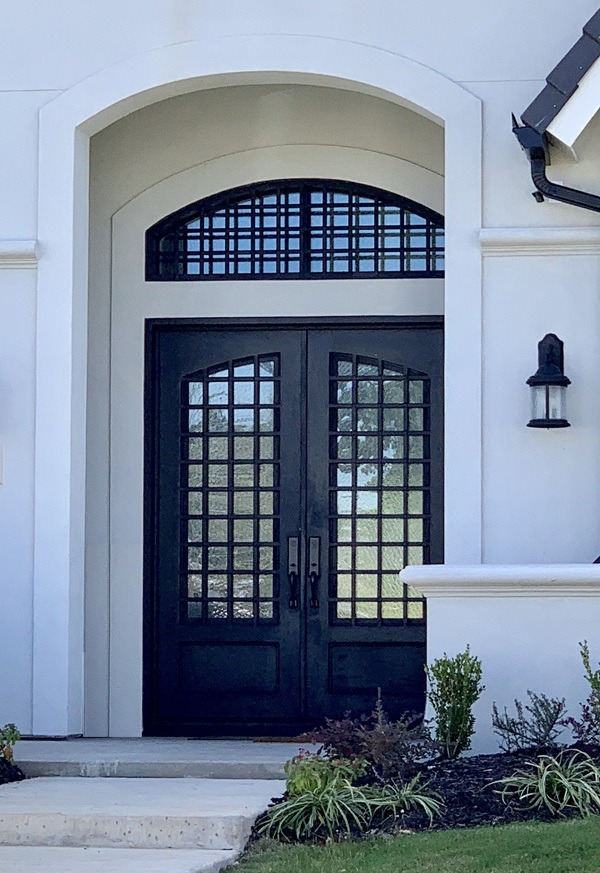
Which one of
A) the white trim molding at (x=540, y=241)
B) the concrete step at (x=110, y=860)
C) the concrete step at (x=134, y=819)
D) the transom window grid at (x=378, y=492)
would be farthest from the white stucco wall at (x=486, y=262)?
the concrete step at (x=110, y=860)

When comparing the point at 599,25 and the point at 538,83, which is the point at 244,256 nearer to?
the point at 538,83

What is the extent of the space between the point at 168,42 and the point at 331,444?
2829mm

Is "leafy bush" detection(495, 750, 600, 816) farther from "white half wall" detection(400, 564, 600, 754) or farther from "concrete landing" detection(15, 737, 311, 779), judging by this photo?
"concrete landing" detection(15, 737, 311, 779)

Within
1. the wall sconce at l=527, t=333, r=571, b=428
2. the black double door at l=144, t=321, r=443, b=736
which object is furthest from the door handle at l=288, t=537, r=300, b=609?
the wall sconce at l=527, t=333, r=571, b=428

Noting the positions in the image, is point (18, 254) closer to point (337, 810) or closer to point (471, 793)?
point (337, 810)

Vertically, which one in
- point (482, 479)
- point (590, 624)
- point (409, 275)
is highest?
point (409, 275)

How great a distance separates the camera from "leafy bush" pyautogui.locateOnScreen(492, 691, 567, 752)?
7.01m

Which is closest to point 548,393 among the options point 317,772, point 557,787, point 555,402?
point 555,402

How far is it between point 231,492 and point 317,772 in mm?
3405

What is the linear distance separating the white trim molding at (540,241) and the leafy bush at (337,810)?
134 inches

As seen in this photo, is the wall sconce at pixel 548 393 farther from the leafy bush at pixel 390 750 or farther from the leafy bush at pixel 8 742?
the leafy bush at pixel 8 742

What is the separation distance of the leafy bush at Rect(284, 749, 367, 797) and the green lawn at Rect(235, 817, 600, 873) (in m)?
0.40

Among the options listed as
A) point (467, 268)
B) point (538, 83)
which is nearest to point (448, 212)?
point (467, 268)

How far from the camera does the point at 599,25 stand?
777cm
